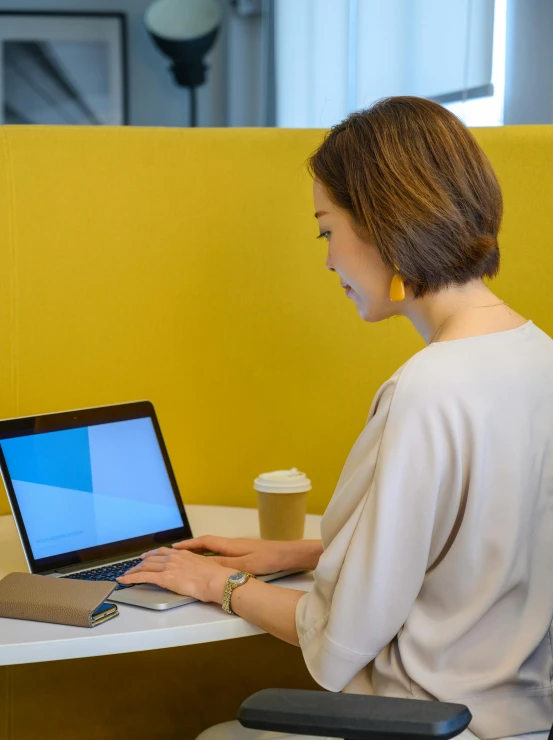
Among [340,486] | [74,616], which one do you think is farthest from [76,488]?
[340,486]

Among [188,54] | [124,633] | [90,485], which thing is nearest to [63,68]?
[188,54]

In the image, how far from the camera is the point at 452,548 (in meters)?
0.90

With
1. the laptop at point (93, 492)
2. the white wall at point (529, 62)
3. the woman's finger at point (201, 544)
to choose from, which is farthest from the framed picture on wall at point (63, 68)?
the woman's finger at point (201, 544)

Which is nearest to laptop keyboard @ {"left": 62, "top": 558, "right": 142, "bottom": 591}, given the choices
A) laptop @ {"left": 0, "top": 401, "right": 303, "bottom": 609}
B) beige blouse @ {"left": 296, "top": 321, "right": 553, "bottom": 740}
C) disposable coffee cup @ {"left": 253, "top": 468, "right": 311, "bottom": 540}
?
laptop @ {"left": 0, "top": 401, "right": 303, "bottom": 609}

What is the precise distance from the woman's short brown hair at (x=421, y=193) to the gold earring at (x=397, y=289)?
0.03 feet

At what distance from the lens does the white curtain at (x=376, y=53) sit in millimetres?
2088

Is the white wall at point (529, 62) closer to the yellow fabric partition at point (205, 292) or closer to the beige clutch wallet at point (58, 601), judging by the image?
the yellow fabric partition at point (205, 292)

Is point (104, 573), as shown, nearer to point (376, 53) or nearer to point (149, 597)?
point (149, 597)

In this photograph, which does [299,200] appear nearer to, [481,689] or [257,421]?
[257,421]

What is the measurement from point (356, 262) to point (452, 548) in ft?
1.19

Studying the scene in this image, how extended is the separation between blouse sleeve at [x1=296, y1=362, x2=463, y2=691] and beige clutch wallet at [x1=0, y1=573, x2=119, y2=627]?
269 millimetres

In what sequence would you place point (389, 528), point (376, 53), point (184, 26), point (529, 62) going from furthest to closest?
point (184, 26), point (376, 53), point (529, 62), point (389, 528)

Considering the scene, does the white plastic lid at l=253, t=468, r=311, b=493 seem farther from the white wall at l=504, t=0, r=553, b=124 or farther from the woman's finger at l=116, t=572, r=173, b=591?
the white wall at l=504, t=0, r=553, b=124

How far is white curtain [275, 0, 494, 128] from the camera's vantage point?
209 centimetres
